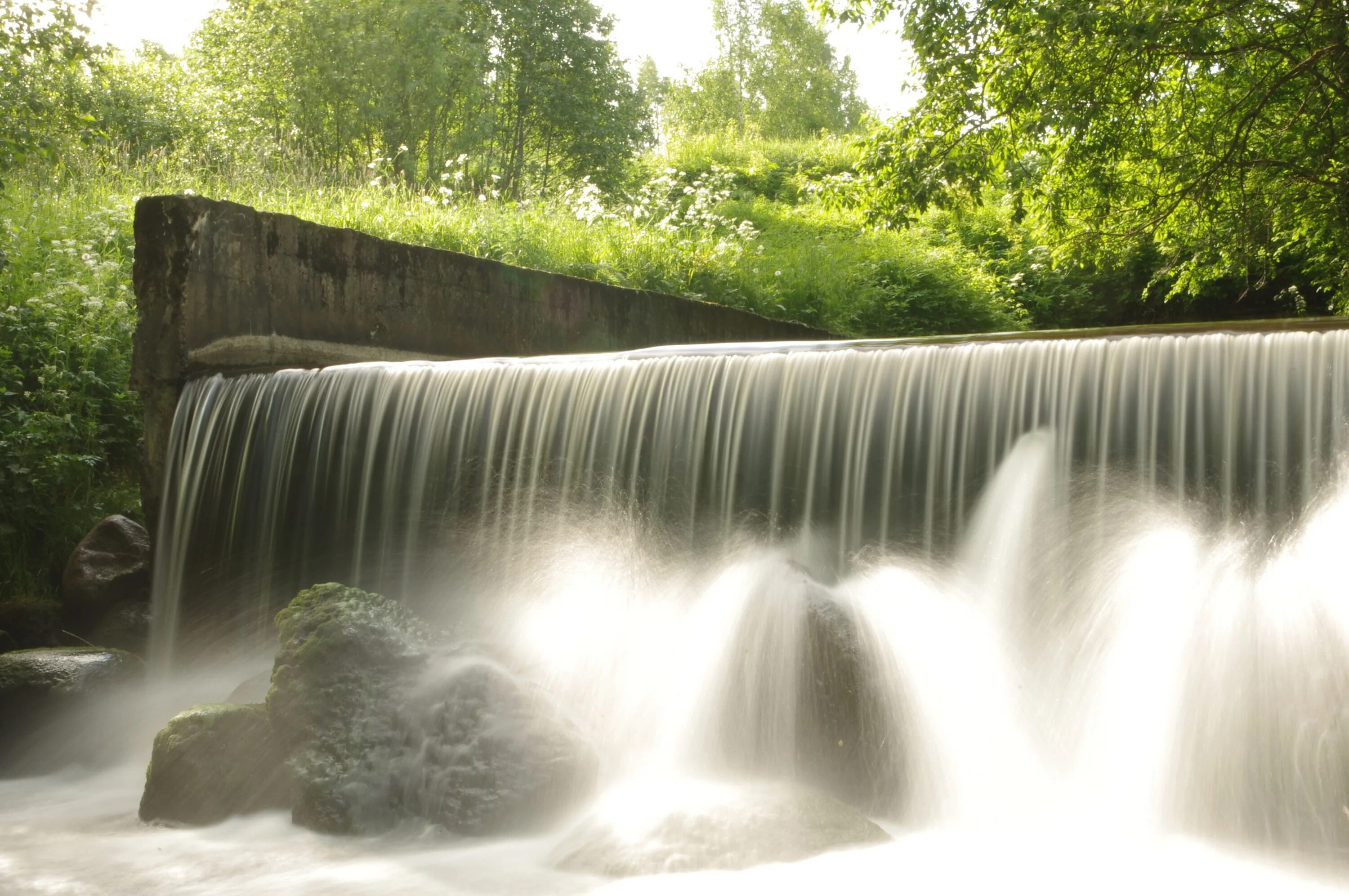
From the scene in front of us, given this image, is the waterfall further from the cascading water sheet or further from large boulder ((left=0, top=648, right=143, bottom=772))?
large boulder ((left=0, top=648, right=143, bottom=772))

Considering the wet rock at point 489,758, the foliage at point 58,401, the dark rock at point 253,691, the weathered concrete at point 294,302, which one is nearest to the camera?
the wet rock at point 489,758

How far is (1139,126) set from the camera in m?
11.4

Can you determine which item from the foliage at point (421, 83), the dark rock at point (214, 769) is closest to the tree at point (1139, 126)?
the dark rock at point (214, 769)

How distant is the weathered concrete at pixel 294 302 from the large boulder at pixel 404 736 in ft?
10.4

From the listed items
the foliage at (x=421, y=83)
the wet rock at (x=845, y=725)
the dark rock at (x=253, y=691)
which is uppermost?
the foliage at (x=421, y=83)

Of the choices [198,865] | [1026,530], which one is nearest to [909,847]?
[1026,530]

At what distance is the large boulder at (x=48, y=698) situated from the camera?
6094 millimetres

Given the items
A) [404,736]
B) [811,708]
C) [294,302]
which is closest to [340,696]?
[404,736]

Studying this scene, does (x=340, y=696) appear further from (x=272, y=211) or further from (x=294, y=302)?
(x=272, y=211)

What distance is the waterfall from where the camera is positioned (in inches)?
170

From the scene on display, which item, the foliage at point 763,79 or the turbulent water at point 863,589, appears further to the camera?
the foliage at point 763,79

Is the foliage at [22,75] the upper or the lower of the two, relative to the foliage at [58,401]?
upper

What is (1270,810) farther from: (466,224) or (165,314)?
(466,224)

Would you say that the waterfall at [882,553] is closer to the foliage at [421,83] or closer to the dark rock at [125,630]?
the dark rock at [125,630]
